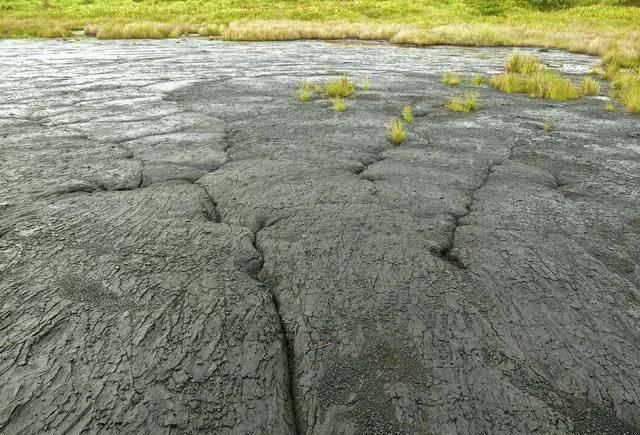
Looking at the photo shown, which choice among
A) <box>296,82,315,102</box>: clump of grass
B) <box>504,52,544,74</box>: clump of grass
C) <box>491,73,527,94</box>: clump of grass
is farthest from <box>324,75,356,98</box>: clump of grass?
<box>504,52,544,74</box>: clump of grass

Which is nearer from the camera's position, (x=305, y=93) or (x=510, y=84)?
(x=305, y=93)

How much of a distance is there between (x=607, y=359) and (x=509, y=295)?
50cm

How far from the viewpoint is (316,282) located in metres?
2.31

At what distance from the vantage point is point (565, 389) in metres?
1.74

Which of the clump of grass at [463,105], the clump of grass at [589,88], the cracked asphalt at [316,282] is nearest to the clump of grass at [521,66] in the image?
the clump of grass at [589,88]

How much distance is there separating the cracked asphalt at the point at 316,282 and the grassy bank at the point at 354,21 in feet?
36.4

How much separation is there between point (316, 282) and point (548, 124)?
436 cm

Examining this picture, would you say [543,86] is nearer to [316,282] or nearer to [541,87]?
[541,87]

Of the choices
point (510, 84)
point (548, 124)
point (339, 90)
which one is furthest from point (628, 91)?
point (339, 90)

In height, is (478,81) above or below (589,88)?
below

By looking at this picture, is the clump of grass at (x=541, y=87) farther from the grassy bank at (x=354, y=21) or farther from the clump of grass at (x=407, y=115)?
the grassy bank at (x=354, y=21)

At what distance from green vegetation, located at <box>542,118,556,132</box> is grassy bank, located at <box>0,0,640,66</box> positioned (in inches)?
320

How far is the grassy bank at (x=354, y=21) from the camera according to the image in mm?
18656

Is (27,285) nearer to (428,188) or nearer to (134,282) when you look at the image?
(134,282)
